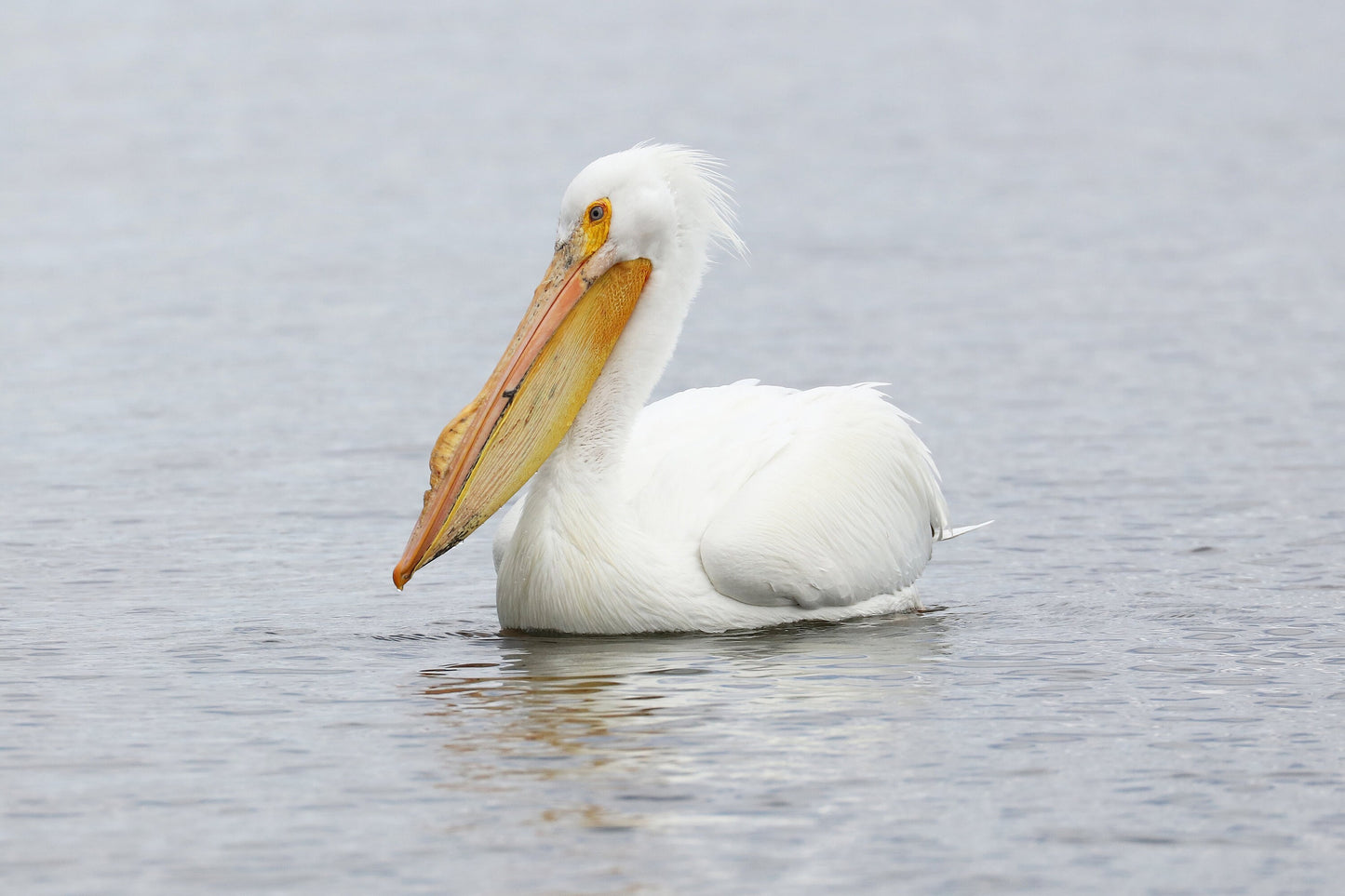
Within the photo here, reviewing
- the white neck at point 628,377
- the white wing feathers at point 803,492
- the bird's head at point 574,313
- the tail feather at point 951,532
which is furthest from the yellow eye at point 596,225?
the tail feather at point 951,532

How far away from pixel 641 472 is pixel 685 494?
192mm

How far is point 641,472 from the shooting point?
251 inches

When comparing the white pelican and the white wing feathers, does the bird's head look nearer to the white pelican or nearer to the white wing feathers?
the white pelican

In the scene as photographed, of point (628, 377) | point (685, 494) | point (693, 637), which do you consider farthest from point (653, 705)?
point (628, 377)

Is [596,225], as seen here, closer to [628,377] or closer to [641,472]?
[628,377]

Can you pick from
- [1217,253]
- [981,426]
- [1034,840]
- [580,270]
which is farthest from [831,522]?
[1217,253]

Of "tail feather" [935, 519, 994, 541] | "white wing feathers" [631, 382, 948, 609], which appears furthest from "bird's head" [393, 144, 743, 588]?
"tail feather" [935, 519, 994, 541]

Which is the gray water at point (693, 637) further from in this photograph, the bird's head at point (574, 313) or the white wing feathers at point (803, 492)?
the bird's head at point (574, 313)

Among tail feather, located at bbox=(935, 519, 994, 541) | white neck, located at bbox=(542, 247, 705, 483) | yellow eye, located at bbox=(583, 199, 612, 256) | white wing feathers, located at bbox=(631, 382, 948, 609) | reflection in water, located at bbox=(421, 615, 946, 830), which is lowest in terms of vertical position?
reflection in water, located at bbox=(421, 615, 946, 830)

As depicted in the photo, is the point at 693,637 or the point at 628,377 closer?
the point at 693,637

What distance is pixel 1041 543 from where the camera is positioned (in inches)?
295

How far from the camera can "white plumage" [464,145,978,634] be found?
19.7ft

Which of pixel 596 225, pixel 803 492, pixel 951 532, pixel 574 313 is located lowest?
pixel 951 532

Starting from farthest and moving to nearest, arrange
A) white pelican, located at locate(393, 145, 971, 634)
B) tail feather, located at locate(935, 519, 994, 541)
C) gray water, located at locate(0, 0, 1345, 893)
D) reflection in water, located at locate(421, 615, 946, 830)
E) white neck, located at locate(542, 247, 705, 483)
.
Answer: tail feather, located at locate(935, 519, 994, 541) → white neck, located at locate(542, 247, 705, 483) → white pelican, located at locate(393, 145, 971, 634) → reflection in water, located at locate(421, 615, 946, 830) → gray water, located at locate(0, 0, 1345, 893)
